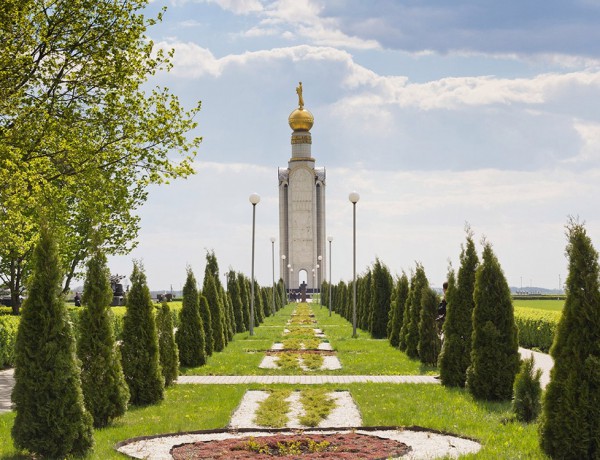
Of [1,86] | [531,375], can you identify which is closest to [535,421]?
[531,375]

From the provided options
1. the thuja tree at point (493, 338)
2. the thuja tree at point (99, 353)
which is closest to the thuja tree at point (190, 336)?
the thuja tree at point (99, 353)

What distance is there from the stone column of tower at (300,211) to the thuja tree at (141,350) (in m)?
91.3

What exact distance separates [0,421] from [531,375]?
Result: 802 cm

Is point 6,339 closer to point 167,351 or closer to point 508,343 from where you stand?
point 167,351

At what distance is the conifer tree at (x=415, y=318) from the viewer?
20062 mm

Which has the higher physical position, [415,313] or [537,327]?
[415,313]

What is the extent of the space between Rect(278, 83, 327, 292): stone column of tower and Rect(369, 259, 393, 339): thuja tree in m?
74.3

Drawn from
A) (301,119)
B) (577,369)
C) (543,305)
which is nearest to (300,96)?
(301,119)

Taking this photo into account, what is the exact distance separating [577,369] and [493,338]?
14.2 ft

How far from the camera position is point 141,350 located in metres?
12.8

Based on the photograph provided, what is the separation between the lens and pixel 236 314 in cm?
3344

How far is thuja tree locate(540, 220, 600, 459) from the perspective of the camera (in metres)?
7.88

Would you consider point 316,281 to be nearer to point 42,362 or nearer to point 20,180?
point 20,180

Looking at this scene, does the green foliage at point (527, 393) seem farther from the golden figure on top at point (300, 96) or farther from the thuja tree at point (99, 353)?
Answer: the golden figure on top at point (300, 96)
